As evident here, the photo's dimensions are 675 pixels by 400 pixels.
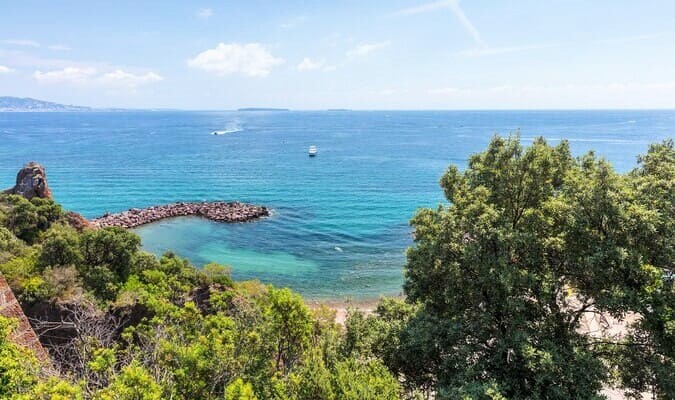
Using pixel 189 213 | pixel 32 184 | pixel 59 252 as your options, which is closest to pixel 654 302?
pixel 59 252

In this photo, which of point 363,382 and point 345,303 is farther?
point 345,303

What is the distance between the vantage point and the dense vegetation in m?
11.6

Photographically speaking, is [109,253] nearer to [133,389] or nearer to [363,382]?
[133,389]

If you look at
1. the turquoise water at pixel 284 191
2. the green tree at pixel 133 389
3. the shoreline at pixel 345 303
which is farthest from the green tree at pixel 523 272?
the turquoise water at pixel 284 191

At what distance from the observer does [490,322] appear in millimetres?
14172

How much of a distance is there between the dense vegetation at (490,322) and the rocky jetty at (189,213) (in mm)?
41385

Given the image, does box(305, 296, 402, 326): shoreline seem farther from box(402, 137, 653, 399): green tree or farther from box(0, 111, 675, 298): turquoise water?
box(402, 137, 653, 399): green tree

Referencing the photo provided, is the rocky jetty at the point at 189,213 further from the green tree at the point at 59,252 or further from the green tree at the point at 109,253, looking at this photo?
the green tree at the point at 59,252

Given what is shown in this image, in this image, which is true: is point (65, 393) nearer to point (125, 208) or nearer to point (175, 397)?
point (175, 397)

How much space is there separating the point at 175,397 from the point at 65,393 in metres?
3.22

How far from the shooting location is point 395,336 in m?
16.5

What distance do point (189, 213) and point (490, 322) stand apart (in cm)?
5560

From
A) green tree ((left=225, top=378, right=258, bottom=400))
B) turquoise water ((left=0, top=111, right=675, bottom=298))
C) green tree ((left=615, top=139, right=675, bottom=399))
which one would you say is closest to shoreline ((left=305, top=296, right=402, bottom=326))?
turquoise water ((left=0, top=111, right=675, bottom=298))

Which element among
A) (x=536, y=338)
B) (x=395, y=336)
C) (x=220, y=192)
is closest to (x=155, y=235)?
(x=220, y=192)
